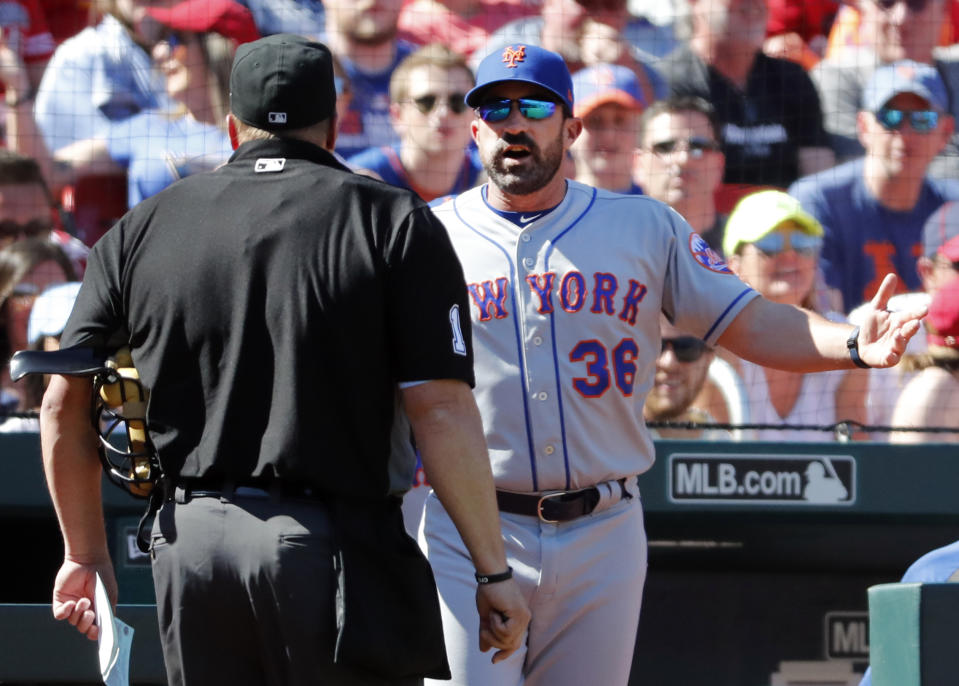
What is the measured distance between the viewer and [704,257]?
113 inches

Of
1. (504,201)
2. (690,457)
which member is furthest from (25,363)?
(690,457)

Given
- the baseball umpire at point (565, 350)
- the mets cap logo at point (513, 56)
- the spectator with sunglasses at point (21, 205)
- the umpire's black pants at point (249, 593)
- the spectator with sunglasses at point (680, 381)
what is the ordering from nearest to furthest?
the umpire's black pants at point (249, 593), the baseball umpire at point (565, 350), the mets cap logo at point (513, 56), the spectator with sunglasses at point (680, 381), the spectator with sunglasses at point (21, 205)

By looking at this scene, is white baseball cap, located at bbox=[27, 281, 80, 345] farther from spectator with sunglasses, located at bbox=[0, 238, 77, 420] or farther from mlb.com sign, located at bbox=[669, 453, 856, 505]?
mlb.com sign, located at bbox=[669, 453, 856, 505]

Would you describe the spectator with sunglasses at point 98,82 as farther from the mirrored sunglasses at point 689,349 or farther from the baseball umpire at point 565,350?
the baseball umpire at point 565,350

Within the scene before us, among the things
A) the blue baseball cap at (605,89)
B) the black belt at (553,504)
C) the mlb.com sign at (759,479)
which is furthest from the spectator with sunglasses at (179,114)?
the black belt at (553,504)

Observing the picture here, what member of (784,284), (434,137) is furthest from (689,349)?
(434,137)

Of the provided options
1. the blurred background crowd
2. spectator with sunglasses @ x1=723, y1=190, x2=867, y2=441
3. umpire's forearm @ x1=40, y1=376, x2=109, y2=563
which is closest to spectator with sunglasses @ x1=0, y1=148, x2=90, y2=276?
the blurred background crowd

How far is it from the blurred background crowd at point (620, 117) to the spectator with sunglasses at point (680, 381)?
0.06m

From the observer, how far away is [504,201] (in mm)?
2891

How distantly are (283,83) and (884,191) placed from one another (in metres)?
3.44

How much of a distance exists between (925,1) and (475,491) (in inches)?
156

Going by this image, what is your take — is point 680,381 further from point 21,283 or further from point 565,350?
point 21,283

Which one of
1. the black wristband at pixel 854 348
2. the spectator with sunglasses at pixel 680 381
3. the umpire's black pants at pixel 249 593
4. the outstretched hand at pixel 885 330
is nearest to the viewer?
the umpire's black pants at pixel 249 593

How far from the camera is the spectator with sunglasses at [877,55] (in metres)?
5.15
